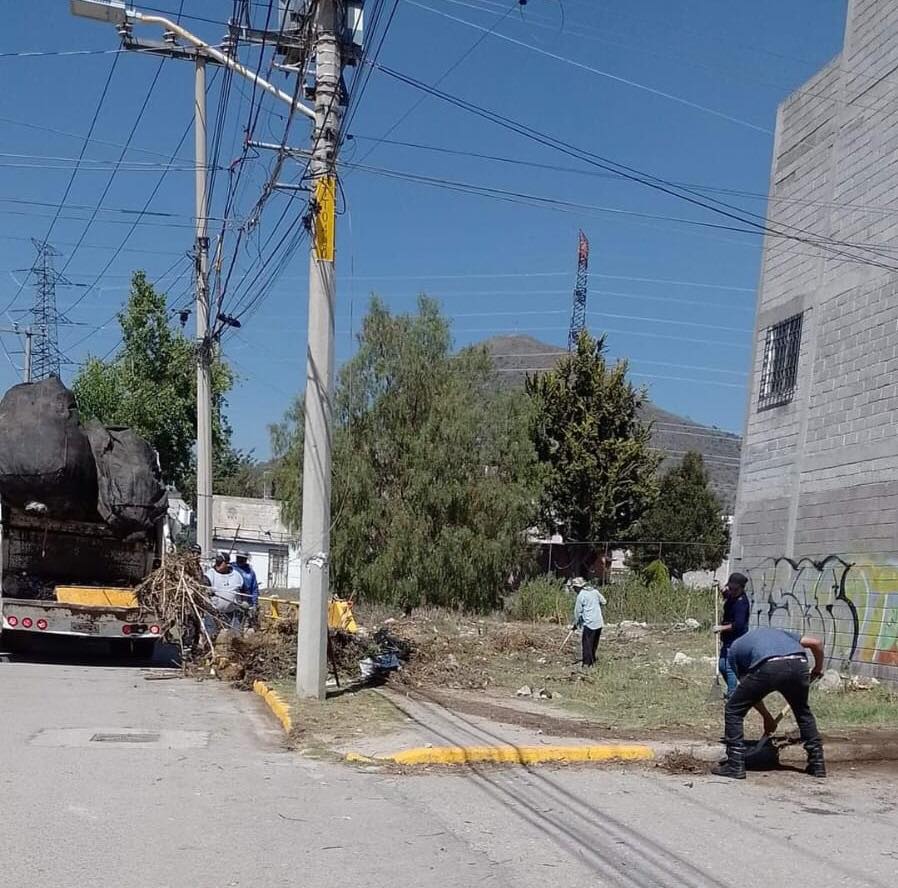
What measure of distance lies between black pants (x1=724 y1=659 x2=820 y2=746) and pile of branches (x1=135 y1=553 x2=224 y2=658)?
8.28m

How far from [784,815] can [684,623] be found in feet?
64.1

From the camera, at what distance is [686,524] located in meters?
49.5

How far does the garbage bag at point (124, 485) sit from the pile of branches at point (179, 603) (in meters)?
0.73

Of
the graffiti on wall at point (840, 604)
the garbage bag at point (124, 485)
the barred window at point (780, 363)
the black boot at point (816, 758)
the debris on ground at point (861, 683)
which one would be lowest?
the debris on ground at point (861, 683)

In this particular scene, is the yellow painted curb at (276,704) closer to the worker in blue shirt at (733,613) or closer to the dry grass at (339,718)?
the dry grass at (339,718)

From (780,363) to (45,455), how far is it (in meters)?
11.5

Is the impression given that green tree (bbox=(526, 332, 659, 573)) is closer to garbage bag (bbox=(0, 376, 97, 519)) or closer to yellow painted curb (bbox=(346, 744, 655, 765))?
garbage bag (bbox=(0, 376, 97, 519))

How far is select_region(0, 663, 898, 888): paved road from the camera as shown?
570cm

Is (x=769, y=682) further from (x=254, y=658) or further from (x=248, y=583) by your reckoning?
(x=248, y=583)

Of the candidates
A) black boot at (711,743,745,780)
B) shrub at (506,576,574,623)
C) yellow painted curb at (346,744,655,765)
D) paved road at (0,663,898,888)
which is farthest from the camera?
shrub at (506,576,574,623)

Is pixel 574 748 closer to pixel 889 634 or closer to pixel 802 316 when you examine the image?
pixel 889 634

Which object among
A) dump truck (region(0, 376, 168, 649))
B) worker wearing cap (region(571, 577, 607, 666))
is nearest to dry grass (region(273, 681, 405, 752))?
dump truck (region(0, 376, 168, 649))

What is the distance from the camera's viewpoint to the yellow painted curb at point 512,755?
8820mm

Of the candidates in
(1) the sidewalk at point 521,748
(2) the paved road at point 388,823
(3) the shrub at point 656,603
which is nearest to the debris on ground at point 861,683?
(1) the sidewalk at point 521,748
